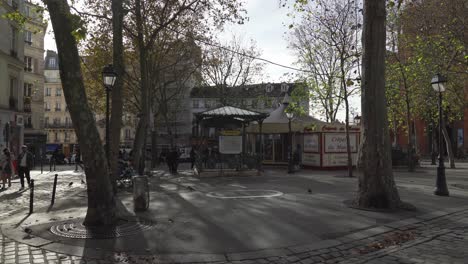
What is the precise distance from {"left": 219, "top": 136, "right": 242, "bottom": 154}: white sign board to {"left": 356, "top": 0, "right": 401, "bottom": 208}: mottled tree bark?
11059 mm

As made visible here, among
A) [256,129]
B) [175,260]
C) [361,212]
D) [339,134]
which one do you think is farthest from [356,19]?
[175,260]

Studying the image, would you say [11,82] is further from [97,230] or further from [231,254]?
[231,254]

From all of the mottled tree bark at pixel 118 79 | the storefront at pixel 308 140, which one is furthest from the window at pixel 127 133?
the mottled tree bark at pixel 118 79

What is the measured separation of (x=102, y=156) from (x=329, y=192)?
8.01 m

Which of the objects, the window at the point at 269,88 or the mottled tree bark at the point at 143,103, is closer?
the mottled tree bark at the point at 143,103

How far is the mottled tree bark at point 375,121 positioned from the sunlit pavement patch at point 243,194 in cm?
331

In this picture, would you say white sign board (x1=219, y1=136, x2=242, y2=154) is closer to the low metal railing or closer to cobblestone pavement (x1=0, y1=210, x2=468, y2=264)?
the low metal railing

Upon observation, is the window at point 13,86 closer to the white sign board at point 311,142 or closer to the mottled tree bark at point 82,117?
the white sign board at point 311,142

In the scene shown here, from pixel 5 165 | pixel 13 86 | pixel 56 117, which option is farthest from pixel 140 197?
pixel 56 117

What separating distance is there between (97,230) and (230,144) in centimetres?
1340

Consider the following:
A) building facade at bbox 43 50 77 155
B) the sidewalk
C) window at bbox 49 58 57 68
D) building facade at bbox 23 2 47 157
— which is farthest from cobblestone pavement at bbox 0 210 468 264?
window at bbox 49 58 57 68

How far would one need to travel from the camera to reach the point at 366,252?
626 centimetres

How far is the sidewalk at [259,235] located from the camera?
5.91 metres

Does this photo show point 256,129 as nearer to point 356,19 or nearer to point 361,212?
point 356,19
